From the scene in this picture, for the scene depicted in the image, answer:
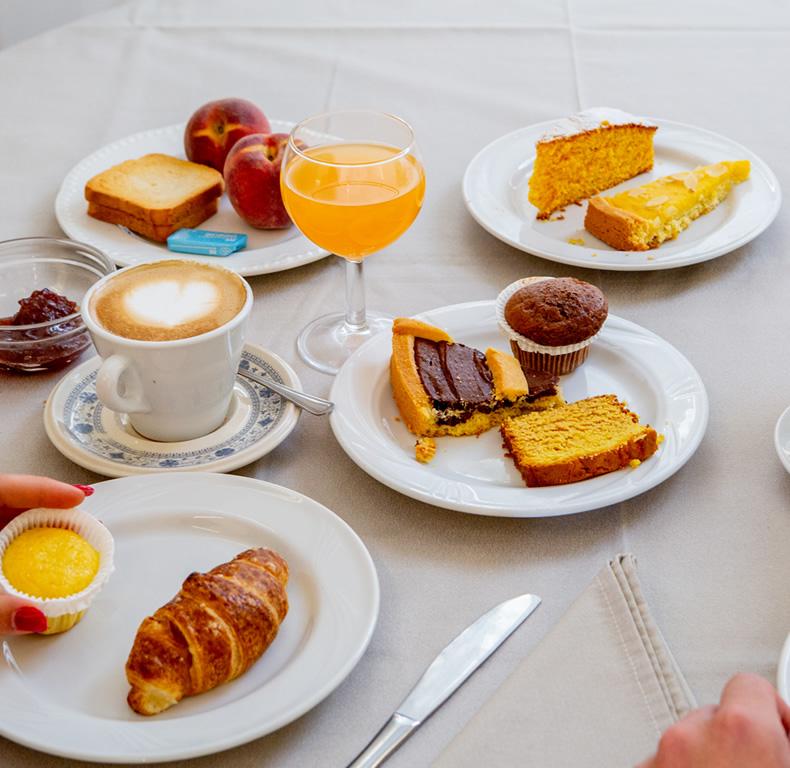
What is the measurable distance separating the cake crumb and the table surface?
6 centimetres

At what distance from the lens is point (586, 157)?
1854mm

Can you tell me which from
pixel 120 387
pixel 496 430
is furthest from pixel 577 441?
pixel 120 387

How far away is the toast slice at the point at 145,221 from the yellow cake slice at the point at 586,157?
63 cm

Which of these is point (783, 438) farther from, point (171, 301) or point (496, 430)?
point (171, 301)

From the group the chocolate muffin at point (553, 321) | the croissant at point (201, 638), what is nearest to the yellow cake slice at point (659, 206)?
the chocolate muffin at point (553, 321)

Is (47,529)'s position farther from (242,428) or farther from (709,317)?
(709,317)

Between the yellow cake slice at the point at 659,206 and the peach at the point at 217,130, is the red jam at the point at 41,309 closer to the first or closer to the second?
the peach at the point at 217,130

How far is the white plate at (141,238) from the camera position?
5.24 ft

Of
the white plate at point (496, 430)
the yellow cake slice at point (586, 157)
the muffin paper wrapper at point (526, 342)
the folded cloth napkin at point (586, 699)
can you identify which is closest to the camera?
the folded cloth napkin at point (586, 699)

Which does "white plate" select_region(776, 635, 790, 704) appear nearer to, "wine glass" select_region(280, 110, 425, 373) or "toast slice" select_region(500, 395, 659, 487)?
"toast slice" select_region(500, 395, 659, 487)

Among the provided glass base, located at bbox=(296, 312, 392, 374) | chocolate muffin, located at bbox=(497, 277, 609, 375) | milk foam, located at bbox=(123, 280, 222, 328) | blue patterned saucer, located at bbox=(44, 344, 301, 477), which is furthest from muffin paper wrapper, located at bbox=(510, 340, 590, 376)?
milk foam, located at bbox=(123, 280, 222, 328)

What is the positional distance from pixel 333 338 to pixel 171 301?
32cm

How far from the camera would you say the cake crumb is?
1.19m

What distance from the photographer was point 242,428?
126cm
